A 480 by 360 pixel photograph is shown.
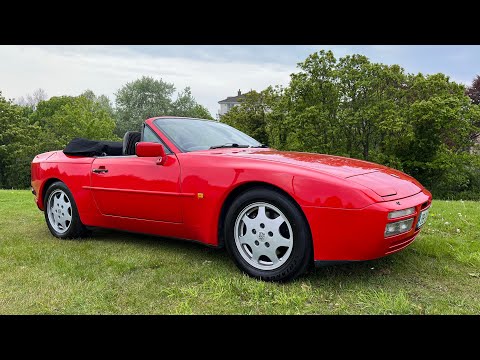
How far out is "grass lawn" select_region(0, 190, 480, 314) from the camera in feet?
8.62

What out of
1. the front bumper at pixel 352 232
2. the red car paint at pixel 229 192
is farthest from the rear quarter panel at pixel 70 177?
the front bumper at pixel 352 232

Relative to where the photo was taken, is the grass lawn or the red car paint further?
the red car paint

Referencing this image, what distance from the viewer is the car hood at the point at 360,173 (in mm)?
2895

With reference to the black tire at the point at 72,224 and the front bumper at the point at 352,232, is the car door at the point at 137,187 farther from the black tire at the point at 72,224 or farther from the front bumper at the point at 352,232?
the front bumper at the point at 352,232

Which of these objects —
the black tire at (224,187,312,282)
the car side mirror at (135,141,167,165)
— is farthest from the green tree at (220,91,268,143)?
the black tire at (224,187,312,282)

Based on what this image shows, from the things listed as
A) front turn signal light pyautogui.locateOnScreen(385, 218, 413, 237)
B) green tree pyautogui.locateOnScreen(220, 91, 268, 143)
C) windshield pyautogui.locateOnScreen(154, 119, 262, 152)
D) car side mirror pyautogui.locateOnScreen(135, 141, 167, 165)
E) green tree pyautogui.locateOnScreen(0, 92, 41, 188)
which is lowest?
green tree pyautogui.locateOnScreen(0, 92, 41, 188)

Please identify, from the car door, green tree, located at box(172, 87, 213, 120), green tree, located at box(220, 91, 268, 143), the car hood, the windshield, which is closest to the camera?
the car hood

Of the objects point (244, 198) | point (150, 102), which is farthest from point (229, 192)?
point (150, 102)

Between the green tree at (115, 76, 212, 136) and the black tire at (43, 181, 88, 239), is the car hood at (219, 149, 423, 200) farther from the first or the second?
the green tree at (115, 76, 212, 136)

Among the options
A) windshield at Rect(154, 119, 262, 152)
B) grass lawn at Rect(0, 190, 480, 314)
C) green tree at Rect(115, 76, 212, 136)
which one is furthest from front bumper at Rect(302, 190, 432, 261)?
green tree at Rect(115, 76, 212, 136)

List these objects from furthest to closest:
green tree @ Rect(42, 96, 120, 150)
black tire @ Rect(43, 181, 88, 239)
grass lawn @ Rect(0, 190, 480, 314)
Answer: green tree @ Rect(42, 96, 120, 150), black tire @ Rect(43, 181, 88, 239), grass lawn @ Rect(0, 190, 480, 314)

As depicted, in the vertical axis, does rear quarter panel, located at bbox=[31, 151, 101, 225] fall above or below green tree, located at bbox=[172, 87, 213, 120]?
below
